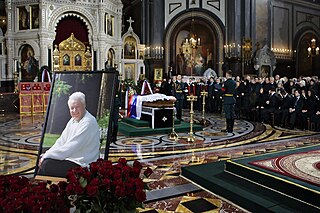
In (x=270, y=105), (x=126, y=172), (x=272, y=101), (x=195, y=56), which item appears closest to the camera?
(x=126, y=172)

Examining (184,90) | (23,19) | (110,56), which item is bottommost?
(184,90)

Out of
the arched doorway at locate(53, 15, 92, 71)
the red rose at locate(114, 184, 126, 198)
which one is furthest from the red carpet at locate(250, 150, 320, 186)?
the arched doorway at locate(53, 15, 92, 71)

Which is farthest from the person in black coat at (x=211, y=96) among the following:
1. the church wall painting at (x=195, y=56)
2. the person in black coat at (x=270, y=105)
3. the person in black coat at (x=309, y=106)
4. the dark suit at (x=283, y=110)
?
the church wall painting at (x=195, y=56)

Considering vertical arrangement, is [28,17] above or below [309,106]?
above

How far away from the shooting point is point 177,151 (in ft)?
24.3

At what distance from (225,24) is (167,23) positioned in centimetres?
394

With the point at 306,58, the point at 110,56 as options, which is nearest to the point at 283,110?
the point at 110,56

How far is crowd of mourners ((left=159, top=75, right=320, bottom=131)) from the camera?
411 inches

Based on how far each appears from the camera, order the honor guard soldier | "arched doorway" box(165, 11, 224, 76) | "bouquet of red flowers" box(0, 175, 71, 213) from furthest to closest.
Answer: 1. "arched doorway" box(165, 11, 224, 76)
2. the honor guard soldier
3. "bouquet of red flowers" box(0, 175, 71, 213)

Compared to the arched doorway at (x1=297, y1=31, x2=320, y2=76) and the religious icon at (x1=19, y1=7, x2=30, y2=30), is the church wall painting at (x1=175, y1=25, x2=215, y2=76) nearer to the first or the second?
the arched doorway at (x1=297, y1=31, x2=320, y2=76)

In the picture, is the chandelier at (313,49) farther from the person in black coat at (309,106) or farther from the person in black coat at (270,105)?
the person in black coat at (309,106)

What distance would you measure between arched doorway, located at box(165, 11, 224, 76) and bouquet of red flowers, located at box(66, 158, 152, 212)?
20.5 m

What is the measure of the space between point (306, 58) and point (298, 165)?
2383cm

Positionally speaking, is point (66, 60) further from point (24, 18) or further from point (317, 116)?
point (317, 116)
